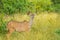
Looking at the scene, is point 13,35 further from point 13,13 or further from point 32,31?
point 13,13

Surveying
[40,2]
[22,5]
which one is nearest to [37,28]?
[22,5]

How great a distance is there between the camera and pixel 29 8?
482 inches

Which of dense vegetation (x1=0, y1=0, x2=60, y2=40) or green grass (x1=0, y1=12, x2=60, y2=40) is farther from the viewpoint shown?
dense vegetation (x1=0, y1=0, x2=60, y2=40)

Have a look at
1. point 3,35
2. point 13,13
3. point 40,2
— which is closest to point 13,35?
point 3,35

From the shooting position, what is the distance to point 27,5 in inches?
465

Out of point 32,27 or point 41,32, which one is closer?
point 41,32

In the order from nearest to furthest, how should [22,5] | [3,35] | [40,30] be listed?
[3,35]
[40,30]
[22,5]

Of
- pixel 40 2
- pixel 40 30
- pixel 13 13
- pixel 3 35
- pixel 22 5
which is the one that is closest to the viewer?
pixel 3 35

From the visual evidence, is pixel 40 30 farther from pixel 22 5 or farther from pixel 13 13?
pixel 13 13

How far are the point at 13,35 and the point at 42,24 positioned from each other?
223cm

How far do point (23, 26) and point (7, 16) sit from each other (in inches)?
114

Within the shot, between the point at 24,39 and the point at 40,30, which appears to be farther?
the point at 40,30

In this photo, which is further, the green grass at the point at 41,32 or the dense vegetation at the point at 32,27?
the dense vegetation at the point at 32,27

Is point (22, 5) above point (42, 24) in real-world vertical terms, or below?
above
